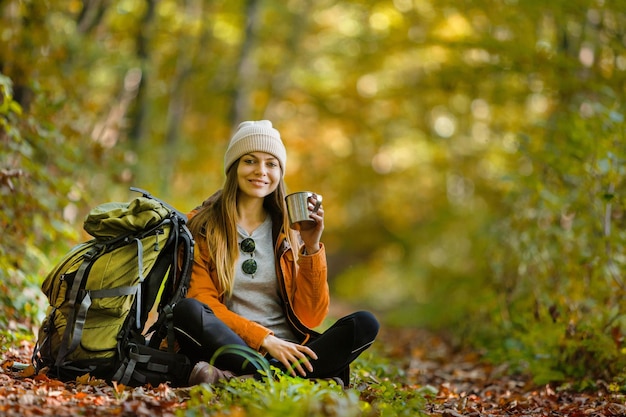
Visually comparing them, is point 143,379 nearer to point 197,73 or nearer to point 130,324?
point 130,324

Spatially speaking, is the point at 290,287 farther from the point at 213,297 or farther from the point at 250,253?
the point at 213,297

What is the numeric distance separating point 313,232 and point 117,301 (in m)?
1.12

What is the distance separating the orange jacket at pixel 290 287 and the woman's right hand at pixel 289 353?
15cm

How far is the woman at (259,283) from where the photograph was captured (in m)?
3.88

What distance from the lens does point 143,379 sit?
3820 mm

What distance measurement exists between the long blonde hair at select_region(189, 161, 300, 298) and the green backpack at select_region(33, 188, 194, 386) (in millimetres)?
202

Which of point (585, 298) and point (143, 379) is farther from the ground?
point (585, 298)

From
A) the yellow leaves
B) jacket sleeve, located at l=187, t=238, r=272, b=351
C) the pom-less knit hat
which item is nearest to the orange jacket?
jacket sleeve, located at l=187, t=238, r=272, b=351

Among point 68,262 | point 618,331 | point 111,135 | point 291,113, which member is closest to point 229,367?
point 68,262

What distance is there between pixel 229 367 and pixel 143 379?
0.45 m

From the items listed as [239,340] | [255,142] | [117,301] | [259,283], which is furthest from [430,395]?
[117,301]

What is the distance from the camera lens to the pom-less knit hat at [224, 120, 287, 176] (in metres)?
4.32

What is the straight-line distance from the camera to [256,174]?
4344 mm

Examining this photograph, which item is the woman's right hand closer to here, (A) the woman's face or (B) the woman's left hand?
(B) the woman's left hand
